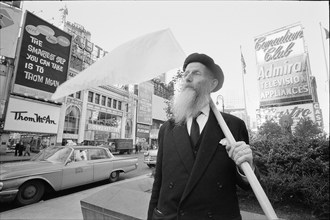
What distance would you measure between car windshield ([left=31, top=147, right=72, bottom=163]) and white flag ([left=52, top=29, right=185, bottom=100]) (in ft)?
16.5

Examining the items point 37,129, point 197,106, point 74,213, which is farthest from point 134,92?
point 197,106

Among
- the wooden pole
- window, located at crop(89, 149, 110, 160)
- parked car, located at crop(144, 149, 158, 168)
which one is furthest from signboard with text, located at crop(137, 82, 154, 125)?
the wooden pole

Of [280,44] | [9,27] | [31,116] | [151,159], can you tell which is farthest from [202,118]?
[280,44]

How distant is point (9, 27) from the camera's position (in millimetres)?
14414

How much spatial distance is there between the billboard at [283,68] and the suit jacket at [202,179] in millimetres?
23492

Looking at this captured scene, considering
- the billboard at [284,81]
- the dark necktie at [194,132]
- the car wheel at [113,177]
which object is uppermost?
the billboard at [284,81]

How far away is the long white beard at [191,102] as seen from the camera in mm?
1664

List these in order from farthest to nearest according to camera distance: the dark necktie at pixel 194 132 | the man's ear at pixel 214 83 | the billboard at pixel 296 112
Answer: the billboard at pixel 296 112, the man's ear at pixel 214 83, the dark necktie at pixel 194 132

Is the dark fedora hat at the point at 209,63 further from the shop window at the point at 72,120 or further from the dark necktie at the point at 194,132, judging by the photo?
the shop window at the point at 72,120

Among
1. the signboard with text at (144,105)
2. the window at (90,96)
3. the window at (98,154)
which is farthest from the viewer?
the signboard with text at (144,105)

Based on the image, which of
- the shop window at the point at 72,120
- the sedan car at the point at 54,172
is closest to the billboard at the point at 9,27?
the sedan car at the point at 54,172

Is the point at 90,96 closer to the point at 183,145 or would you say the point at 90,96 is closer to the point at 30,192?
the point at 30,192

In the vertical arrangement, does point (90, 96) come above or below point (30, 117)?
above

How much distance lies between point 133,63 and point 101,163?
6143mm
